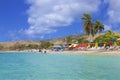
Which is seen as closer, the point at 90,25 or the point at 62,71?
the point at 62,71

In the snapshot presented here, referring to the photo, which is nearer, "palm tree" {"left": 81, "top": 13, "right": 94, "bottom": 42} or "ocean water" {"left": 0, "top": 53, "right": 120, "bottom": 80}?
"ocean water" {"left": 0, "top": 53, "right": 120, "bottom": 80}

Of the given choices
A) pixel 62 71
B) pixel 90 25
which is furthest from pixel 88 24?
pixel 62 71

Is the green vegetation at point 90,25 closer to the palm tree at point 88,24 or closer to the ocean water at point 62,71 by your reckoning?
the palm tree at point 88,24

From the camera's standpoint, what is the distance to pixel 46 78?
1955cm

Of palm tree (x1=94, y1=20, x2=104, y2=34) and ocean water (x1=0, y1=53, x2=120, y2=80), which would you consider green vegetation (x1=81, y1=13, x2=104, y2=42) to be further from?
ocean water (x1=0, y1=53, x2=120, y2=80)

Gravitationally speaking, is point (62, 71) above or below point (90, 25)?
below

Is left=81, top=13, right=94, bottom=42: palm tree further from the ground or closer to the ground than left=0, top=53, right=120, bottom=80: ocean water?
further from the ground

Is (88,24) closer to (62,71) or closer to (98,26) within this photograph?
(98,26)

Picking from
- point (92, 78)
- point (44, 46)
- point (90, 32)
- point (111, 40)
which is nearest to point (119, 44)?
point (111, 40)

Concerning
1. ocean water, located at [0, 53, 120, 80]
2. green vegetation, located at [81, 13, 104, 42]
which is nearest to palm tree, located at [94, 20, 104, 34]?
green vegetation, located at [81, 13, 104, 42]

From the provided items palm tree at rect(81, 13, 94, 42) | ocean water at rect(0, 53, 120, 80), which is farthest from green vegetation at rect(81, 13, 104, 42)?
ocean water at rect(0, 53, 120, 80)

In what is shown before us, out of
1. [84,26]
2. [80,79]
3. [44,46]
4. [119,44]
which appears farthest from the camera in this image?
[44,46]

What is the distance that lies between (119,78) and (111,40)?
74.5 meters

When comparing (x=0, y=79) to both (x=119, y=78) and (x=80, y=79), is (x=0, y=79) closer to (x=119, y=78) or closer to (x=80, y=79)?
(x=80, y=79)
